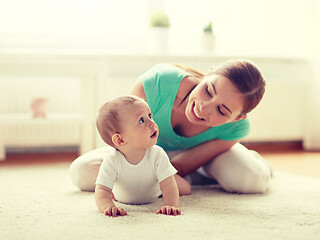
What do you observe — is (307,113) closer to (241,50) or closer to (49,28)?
(241,50)

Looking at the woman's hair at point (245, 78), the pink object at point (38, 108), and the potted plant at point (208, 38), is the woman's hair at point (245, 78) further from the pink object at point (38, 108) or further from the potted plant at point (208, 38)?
the potted plant at point (208, 38)

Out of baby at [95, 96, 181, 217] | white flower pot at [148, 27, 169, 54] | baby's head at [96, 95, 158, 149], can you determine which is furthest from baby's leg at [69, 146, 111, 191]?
white flower pot at [148, 27, 169, 54]

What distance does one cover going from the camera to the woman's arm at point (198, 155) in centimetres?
151

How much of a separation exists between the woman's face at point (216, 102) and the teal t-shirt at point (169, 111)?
20cm

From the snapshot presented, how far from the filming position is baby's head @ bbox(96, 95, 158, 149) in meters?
1.14

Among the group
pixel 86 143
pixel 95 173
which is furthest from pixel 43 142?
pixel 95 173

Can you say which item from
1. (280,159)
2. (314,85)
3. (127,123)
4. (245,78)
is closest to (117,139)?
(127,123)

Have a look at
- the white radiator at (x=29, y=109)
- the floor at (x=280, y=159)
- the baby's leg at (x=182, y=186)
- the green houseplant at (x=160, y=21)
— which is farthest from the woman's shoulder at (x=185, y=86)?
the green houseplant at (x=160, y=21)

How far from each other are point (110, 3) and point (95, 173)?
5.74ft

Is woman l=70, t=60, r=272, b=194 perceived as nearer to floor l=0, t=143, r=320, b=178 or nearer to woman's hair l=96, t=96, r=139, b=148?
woman's hair l=96, t=96, r=139, b=148

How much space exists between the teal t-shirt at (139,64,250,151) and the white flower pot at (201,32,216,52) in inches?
50.3

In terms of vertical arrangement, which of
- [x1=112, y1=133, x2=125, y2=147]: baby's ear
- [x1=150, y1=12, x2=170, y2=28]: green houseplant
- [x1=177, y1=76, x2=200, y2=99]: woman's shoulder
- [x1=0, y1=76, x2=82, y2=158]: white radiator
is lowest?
[x1=0, y1=76, x2=82, y2=158]: white radiator

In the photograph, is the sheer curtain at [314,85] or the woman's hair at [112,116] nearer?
the woman's hair at [112,116]

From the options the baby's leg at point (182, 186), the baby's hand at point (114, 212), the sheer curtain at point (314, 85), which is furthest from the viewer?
the sheer curtain at point (314, 85)
